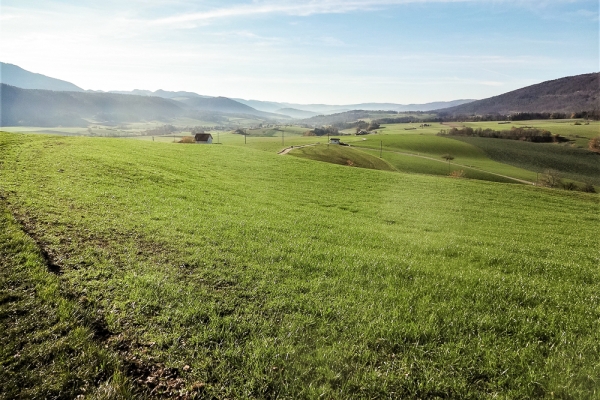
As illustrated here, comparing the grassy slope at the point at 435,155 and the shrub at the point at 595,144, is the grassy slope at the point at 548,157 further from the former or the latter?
the grassy slope at the point at 435,155

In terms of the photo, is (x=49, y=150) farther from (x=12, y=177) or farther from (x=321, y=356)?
(x=321, y=356)

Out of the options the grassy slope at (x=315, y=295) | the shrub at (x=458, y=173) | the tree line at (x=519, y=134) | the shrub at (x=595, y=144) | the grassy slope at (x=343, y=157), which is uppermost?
the tree line at (x=519, y=134)

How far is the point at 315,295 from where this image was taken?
8.96m

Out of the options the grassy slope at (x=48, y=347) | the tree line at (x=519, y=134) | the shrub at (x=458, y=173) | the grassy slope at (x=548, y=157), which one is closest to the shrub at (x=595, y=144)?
the grassy slope at (x=548, y=157)

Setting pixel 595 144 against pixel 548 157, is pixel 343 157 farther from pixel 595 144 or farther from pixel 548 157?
pixel 595 144

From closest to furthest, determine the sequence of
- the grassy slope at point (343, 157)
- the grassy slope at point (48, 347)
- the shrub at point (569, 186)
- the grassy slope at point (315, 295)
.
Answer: the grassy slope at point (48, 347) → the grassy slope at point (315, 295) → the shrub at point (569, 186) → the grassy slope at point (343, 157)

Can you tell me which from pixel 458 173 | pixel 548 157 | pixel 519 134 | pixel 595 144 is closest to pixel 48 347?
pixel 458 173

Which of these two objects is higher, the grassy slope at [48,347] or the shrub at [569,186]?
the grassy slope at [48,347]

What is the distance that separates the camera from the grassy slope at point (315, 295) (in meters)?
6.08

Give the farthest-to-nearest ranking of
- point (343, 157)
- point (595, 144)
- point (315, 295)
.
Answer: point (595, 144) < point (343, 157) < point (315, 295)

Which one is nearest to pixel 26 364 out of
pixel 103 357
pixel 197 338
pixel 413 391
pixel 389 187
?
pixel 103 357

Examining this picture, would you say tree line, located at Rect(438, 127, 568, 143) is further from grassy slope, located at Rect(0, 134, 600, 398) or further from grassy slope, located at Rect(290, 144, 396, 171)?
grassy slope, located at Rect(0, 134, 600, 398)

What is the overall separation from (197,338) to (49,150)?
33558 mm

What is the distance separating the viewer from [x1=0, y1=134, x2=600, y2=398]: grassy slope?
608 cm
